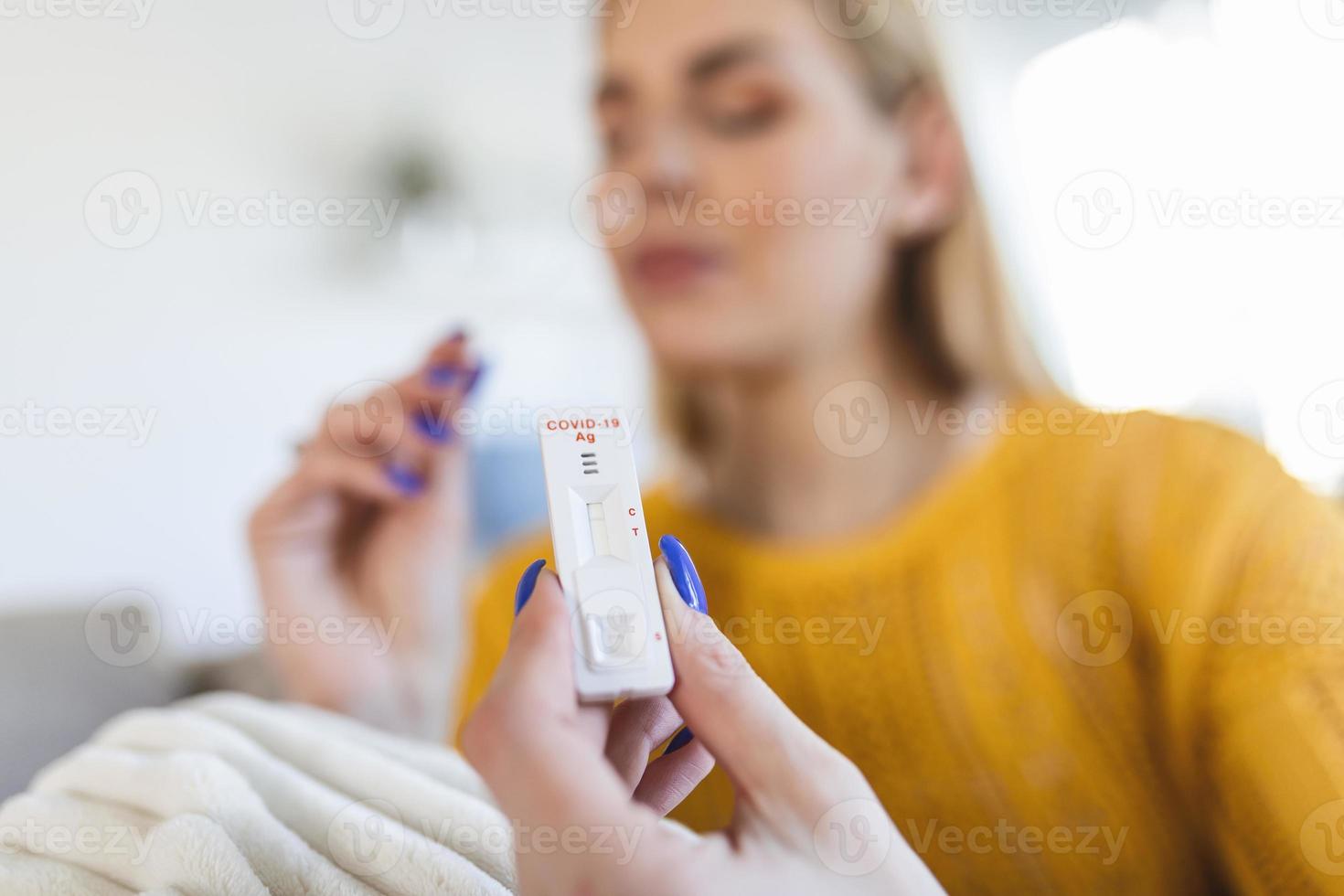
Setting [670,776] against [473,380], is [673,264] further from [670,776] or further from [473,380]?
[670,776]

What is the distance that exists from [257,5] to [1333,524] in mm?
961

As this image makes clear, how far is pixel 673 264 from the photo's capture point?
654 millimetres

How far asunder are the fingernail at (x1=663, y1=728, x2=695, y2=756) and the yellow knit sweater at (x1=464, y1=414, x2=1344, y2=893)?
5.0 inches

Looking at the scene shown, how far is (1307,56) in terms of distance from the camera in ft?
3.58

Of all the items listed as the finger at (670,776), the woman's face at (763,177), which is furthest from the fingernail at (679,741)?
the woman's face at (763,177)

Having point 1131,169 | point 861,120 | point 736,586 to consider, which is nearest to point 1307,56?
point 1131,169

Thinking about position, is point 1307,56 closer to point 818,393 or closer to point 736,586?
point 818,393

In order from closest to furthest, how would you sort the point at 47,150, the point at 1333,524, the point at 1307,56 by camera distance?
the point at 1333,524 < the point at 47,150 < the point at 1307,56

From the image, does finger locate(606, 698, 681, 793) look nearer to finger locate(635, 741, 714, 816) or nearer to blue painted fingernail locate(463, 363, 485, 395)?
finger locate(635, 741, 714, 816)

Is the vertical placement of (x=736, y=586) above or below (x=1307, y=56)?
below

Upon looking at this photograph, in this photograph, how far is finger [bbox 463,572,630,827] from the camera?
20cm

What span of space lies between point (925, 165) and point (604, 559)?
20.1 inches

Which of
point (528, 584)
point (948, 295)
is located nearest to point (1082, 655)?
point (948, 295)

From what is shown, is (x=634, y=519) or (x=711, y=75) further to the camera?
(x=711, y=75)
